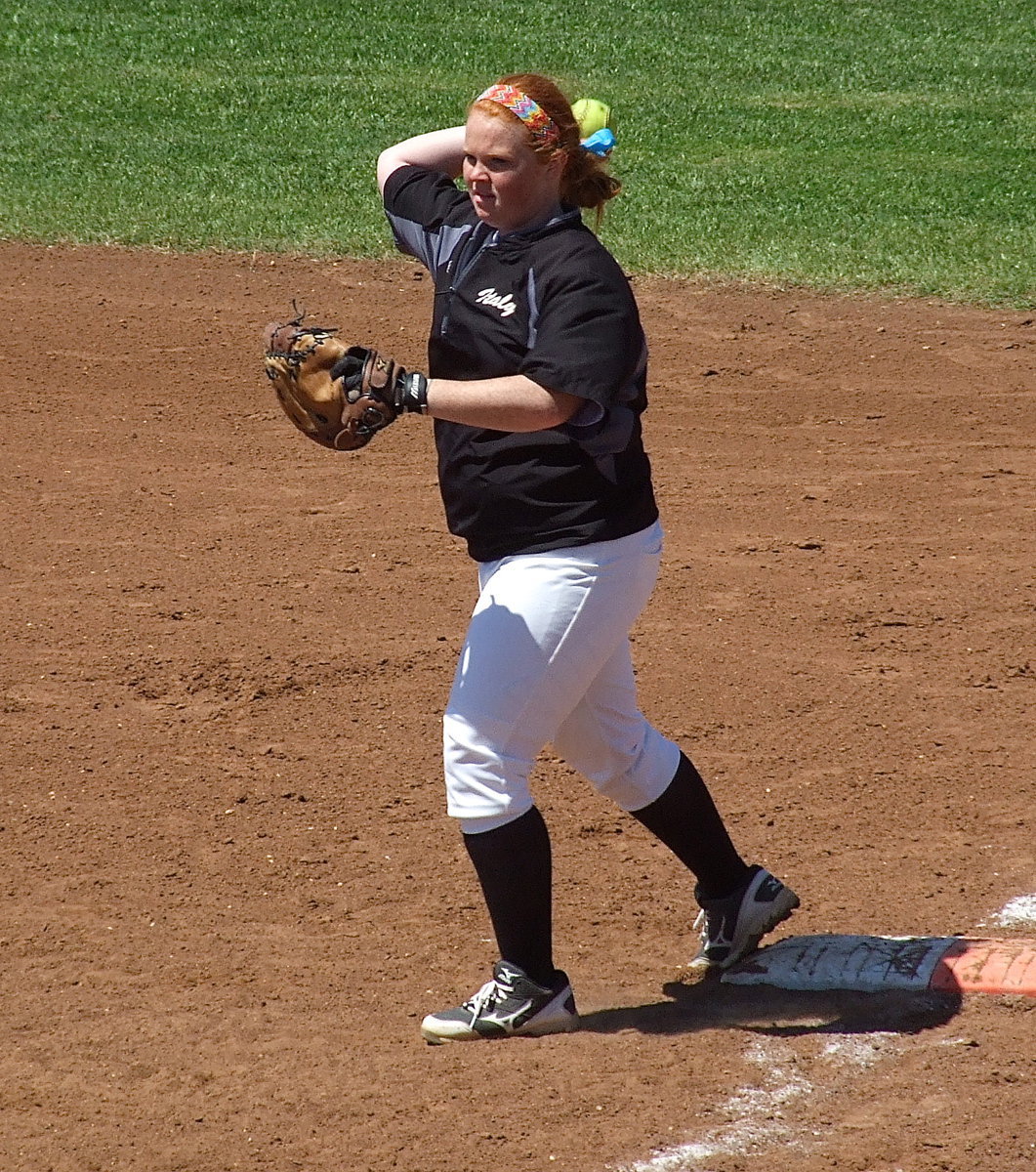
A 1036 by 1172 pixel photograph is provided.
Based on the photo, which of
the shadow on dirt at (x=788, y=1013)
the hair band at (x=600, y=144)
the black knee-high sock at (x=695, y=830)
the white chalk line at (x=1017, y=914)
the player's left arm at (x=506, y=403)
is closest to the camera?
the player's left arm at (x=506, y=403)

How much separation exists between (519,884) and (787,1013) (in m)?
0.75

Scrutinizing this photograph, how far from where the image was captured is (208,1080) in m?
3.46

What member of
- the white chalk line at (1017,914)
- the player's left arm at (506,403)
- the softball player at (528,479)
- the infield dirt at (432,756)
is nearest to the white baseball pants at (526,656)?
the softball player at (528,479)

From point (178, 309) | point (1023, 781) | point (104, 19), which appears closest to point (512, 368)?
point (1023, 781)

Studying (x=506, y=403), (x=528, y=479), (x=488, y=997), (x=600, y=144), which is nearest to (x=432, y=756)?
(x=488, y=997)

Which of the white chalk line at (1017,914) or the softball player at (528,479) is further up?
the softball player at (528,479)

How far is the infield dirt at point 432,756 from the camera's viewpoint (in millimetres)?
3342

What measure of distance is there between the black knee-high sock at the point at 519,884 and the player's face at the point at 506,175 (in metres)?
1.27

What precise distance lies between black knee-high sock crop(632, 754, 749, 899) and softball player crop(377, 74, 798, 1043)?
0.22 meters

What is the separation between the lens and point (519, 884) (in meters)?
3.46

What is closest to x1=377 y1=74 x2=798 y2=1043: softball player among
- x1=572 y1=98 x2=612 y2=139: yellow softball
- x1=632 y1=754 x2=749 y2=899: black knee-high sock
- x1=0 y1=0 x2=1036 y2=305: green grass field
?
x1=572 y1=98 x2=612 y2=139: yellow softball

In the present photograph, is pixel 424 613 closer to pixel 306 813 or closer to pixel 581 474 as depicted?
pixel 306 813

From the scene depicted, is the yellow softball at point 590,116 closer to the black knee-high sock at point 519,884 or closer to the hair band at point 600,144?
the hair band at point 600,144

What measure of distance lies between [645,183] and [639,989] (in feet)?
25.5
